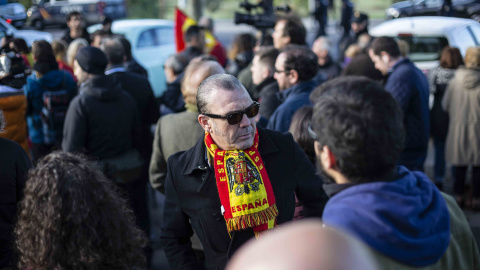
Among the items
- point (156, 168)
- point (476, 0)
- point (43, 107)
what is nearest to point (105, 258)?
point (156, 168)

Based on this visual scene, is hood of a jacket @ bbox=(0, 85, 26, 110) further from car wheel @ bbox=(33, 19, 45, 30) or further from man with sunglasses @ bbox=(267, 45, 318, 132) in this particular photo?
car wheel @ bbox=(33, 19, 45, 30)

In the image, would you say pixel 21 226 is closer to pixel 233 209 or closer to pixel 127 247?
pixel 127 247

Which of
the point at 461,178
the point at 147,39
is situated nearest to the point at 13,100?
the point at 461,178

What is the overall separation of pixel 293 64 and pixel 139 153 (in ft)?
4.98

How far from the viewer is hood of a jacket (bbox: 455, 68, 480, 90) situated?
586cm

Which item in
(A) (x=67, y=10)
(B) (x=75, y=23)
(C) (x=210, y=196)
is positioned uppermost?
(A) (x=67, y=10)

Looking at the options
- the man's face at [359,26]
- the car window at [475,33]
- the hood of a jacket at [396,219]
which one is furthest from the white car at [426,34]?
the hood of a jacket at [396,219]

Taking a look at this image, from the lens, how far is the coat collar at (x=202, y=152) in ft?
8.27

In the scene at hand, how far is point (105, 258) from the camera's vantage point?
1892 mm

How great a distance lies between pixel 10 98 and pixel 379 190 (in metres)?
3.45

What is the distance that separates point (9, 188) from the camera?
106 inches

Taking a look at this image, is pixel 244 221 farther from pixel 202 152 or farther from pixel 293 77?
pixel 293 77

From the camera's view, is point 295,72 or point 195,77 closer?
point 195,77

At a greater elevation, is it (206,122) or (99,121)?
(206,122)
